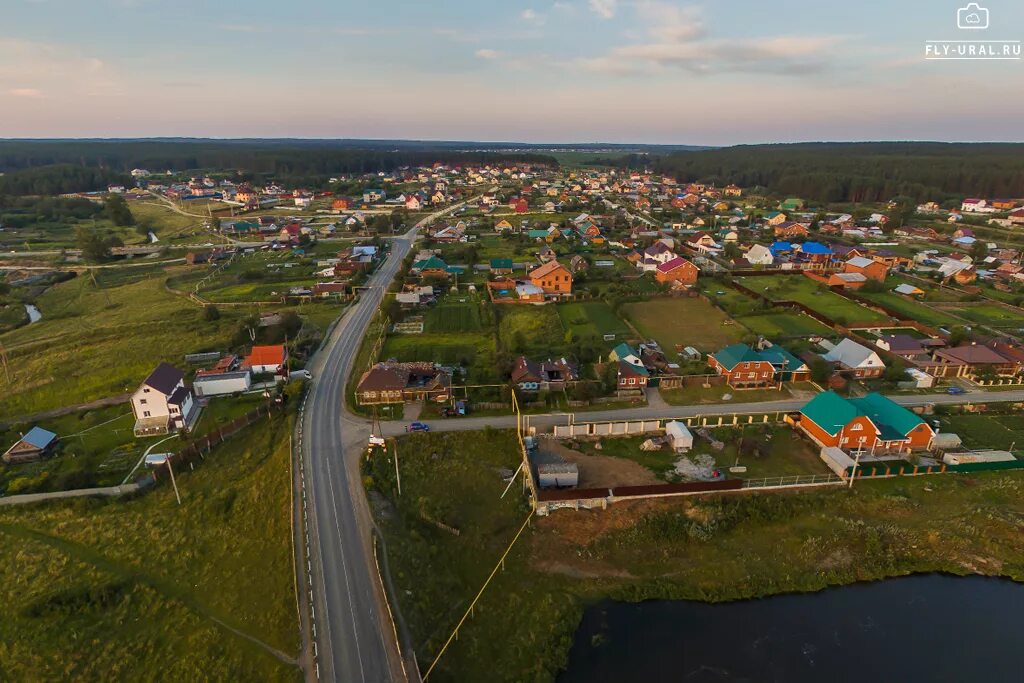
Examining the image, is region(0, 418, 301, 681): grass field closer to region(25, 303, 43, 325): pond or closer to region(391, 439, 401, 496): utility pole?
region(391, 439, 401, 496): utility pole

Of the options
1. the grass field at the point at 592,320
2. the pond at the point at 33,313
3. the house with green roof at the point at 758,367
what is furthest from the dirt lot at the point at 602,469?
the pond at the point at 33,313

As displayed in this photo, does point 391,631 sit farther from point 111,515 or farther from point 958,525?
point 958,525

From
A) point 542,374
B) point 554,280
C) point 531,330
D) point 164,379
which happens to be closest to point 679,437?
point 542,374

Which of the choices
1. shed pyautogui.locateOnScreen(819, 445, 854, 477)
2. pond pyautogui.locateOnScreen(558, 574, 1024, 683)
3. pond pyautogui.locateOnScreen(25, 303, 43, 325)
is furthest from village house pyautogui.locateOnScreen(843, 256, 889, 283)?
pond pyautogui.locateOnScreen(25, 303, 43, 325)

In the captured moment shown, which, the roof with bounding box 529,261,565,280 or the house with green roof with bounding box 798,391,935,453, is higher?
the roof with bounding box 529,261,565,280

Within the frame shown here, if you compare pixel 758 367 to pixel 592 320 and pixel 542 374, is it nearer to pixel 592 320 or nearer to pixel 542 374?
pixel 542 374

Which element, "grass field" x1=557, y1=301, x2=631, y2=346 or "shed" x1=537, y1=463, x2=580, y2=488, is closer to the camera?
"shed" x1=537, y1=463, x2=580, y2=488
